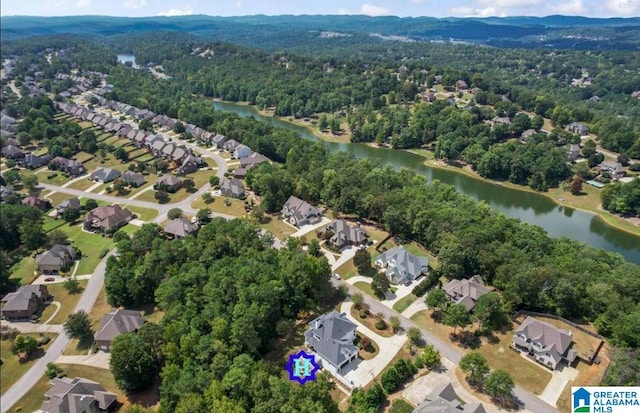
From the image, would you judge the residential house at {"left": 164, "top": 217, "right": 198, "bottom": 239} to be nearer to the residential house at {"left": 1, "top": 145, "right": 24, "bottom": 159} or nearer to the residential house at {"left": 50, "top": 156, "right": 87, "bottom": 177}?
the residential house at {"left": 50, "top": 156, "right": 87, "bottom": 177}

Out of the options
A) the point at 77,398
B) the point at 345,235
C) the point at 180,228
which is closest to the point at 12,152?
the point at 180,228

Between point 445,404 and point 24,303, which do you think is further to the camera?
point 24,303

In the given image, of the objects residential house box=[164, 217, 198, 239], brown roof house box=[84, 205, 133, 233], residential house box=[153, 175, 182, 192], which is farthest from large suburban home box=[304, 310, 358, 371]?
residential house box=[153, 175, 182, 192]

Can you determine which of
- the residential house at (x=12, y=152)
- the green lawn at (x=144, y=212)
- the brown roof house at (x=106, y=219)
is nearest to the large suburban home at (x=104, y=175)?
the green lawn at (x=144, y=212)

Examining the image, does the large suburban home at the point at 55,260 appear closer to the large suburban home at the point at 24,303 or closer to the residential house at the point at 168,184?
the large suburban home at the point at 24,303

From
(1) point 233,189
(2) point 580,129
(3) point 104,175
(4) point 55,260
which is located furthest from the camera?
(2) point 580,129

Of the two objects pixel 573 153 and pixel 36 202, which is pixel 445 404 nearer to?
pixel 36 202

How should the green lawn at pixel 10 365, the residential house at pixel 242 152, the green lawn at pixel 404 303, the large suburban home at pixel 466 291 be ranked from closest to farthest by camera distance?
the green lawn at pixel 10 365, the large suburban home at pixel 466 291, the green lawn at pixel 404 303, the residential house at pixel 242 152
